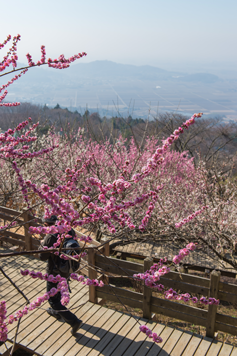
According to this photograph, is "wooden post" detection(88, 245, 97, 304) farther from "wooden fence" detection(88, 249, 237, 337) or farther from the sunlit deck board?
the sunlit deck board

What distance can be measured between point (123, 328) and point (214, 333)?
1248mm

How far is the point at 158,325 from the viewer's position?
3.74 meters

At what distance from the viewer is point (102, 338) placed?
3.58 meters

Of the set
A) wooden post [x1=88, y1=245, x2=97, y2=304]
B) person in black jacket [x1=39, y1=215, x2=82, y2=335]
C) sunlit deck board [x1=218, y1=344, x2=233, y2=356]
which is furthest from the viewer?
wooden post [x1=88, y1=245, x2=97, y2=304]

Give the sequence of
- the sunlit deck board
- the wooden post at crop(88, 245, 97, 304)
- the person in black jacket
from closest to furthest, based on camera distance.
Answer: the sunlit deck board < the person in black jacket < the wooden post at crop(88, 245, 97, 304)

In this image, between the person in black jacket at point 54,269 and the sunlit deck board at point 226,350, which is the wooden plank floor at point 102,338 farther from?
the person in black jacket at point 54,269

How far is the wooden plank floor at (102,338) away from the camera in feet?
11.0

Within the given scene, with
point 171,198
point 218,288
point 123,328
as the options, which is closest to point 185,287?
point 218,288

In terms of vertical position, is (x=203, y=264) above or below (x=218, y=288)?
below

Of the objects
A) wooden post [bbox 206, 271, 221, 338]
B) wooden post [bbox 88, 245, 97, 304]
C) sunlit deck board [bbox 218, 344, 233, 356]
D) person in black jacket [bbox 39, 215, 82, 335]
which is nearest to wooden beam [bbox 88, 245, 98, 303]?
wooden post [bbox 88, 245, 97, 304]

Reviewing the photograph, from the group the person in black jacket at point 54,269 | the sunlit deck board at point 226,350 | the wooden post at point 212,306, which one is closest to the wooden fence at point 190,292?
the wooden post at point 212,306

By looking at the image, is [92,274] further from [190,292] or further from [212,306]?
[212,306]

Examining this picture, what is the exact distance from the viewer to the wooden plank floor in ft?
11.0

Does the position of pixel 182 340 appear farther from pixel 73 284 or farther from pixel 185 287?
pixel 73 284
